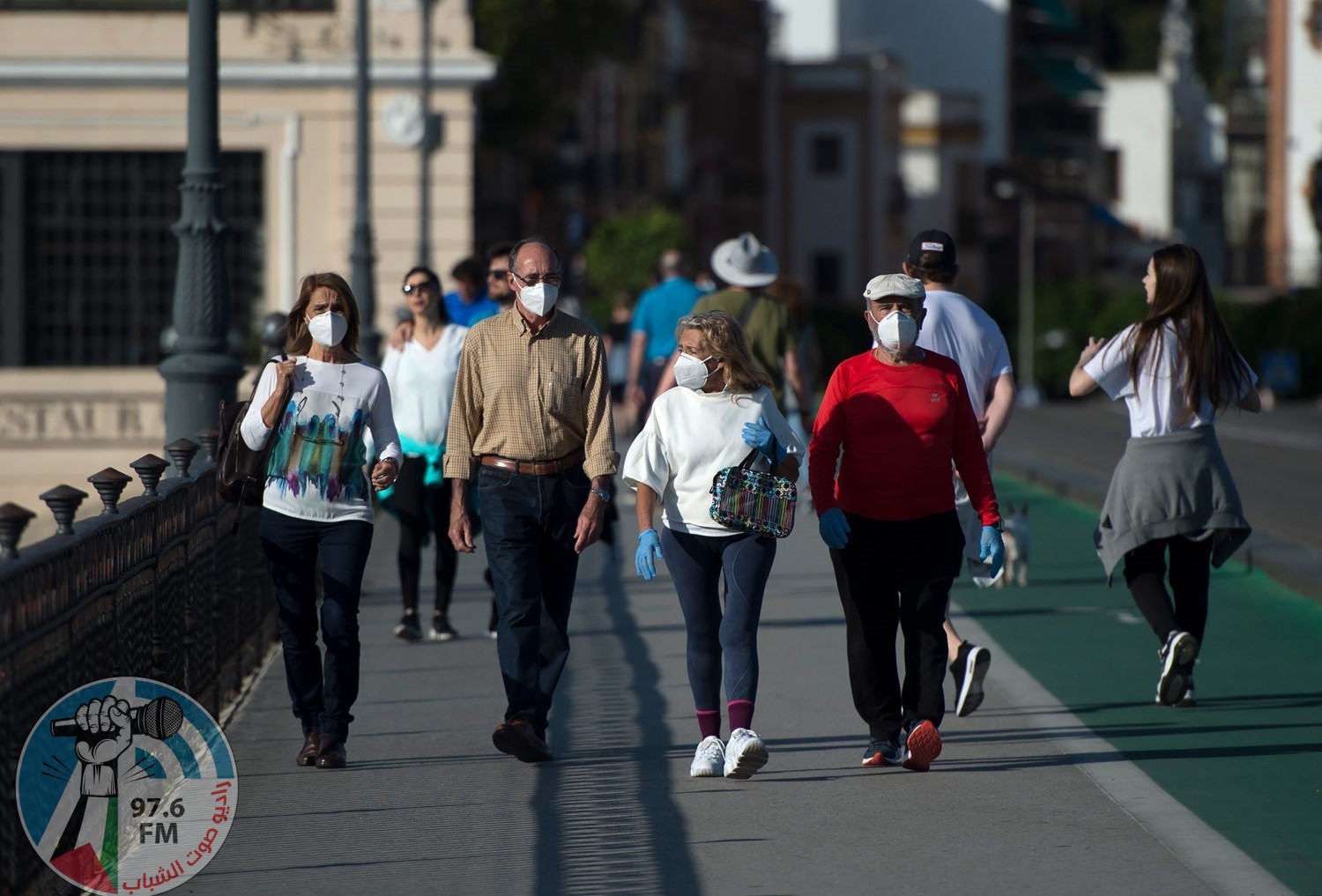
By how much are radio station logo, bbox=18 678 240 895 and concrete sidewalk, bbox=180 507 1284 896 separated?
13cm

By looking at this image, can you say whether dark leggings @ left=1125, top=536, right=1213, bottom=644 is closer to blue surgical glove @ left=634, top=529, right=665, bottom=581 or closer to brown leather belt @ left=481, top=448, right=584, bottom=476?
blue surgical glove @ left=634, top=529, right=665, bottom=581

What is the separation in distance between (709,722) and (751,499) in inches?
30.3

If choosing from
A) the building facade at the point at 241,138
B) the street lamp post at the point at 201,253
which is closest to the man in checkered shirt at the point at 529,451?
the street lamp post at the point at 201,253

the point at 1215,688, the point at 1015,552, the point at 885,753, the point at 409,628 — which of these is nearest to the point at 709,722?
the point at 885,753

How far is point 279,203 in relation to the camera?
103 feet

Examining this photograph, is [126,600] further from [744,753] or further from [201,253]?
[201,253]

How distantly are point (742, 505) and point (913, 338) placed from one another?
808 millimetres

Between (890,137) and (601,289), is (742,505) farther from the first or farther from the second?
(890,137)

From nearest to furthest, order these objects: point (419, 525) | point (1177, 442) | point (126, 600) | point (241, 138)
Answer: point (126, 600), point (1177, 442), point (419, 525), point (241, 138)

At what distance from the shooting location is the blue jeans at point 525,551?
8062 mm

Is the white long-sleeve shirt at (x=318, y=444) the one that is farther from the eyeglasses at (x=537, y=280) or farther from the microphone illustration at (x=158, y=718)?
the microphone illustration at (x=158, y=718)

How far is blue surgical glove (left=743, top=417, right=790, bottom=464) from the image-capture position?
7680mm

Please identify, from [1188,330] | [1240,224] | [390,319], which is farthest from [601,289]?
[1240,224]

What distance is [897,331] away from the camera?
7.65 m
